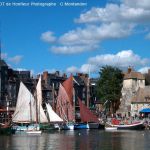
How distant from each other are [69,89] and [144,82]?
177ft

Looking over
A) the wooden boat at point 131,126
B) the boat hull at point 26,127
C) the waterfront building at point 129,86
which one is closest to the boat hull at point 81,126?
the wooden boat at point 131,126

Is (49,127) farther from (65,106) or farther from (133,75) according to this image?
(133,75)

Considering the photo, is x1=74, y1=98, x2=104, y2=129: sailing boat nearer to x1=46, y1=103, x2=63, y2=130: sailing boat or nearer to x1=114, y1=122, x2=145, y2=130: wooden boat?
x1=114, y1=122, x2=145, y2=130: wooden boat

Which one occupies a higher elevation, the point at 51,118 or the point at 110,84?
the point at 110,84

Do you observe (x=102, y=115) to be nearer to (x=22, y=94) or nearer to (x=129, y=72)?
(x=129, y=72)

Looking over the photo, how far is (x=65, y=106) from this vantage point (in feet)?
423

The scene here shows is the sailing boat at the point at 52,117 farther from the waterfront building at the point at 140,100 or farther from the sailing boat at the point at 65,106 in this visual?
the waterfront building at the point at 140,100

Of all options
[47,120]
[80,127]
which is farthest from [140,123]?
[47,120]

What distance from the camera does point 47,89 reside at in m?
191

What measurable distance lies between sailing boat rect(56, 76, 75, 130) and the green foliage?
31290 millimetres

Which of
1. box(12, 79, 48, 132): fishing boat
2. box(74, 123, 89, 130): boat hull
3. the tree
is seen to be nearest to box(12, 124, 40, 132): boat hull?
box(12, 79, 48, 132): fishing boat

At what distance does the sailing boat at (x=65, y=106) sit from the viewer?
129 metres

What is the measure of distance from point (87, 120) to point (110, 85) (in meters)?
33.3

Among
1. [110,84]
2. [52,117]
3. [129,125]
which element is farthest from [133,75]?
[52,117]
